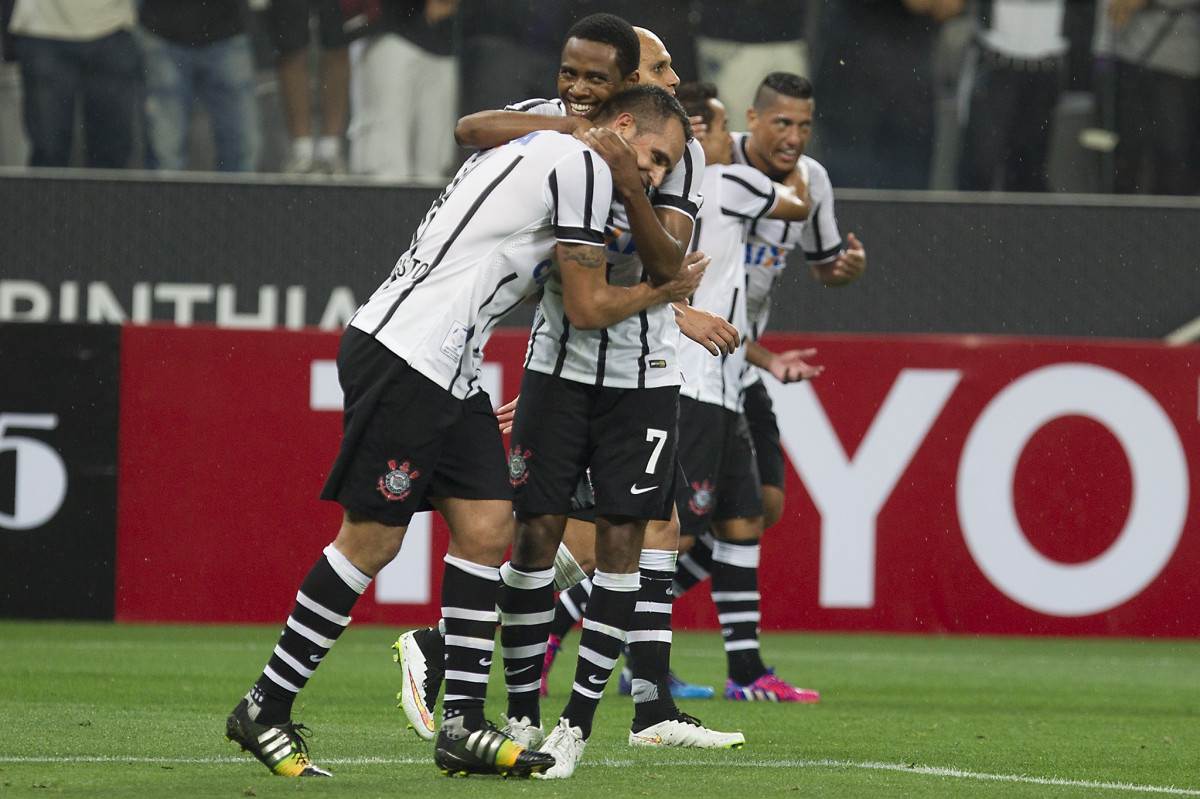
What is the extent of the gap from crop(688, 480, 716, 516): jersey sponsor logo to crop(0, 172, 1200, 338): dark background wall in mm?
4335

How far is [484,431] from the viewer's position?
4.24 m

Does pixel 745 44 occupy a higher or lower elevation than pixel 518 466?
higher

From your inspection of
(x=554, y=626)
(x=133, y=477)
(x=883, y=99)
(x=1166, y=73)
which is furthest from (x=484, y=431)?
(x=1166, y=73)

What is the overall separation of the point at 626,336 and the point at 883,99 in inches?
263

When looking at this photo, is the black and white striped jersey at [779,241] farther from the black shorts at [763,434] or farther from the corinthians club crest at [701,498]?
the corinthians club crest at [701,498]

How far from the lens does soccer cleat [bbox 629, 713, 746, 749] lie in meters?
5.00

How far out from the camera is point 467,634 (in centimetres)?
421

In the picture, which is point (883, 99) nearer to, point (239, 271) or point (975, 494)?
point (975, 494)

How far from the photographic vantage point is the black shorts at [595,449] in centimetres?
443

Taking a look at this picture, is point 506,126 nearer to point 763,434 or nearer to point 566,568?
point 566,568

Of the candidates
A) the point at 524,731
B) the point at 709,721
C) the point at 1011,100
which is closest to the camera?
the point at 524,731

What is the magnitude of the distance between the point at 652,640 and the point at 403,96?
20.1 ft

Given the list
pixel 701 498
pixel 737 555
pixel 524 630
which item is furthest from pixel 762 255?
pixel 524 630

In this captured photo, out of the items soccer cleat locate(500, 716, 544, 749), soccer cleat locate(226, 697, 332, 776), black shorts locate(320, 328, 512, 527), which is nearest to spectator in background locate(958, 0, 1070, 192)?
soccer cleat locate(500, 716, 544, 749)
